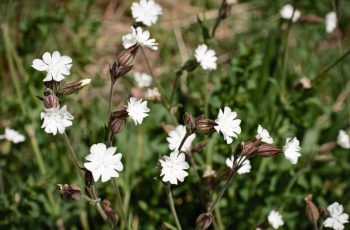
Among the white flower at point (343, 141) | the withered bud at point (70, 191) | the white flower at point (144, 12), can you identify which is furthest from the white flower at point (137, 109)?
the white flower at point (343, 141)

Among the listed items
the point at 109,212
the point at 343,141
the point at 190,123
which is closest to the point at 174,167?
the point at 190,123

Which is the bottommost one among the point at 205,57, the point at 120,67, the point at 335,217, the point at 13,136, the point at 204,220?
the point at 204,220

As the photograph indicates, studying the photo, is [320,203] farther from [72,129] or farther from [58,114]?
[58,114]

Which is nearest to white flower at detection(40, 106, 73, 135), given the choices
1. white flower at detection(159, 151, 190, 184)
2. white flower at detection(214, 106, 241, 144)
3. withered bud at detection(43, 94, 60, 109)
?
withered bud at detection(43, 94, 60, 109)

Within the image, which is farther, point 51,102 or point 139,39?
point 139,39

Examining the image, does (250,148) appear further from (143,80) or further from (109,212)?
(143,80)

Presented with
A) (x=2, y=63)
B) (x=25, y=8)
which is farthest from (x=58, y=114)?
(x=25, y=8)
